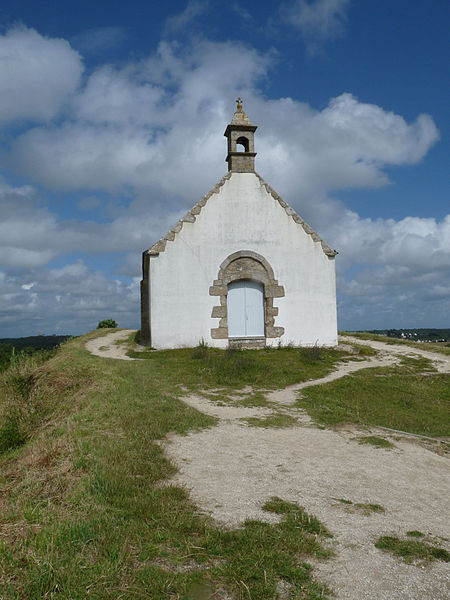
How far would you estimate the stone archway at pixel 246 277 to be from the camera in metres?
17.3

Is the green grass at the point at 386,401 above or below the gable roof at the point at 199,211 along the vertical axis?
below

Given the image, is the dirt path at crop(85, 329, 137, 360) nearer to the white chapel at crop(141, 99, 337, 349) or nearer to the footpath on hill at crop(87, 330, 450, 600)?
the white chapel at crop(141, 99, 337, 349)

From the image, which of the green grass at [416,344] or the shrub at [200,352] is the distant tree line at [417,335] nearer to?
the green grass at [416,344]

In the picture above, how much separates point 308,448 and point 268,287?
11080 millimetres

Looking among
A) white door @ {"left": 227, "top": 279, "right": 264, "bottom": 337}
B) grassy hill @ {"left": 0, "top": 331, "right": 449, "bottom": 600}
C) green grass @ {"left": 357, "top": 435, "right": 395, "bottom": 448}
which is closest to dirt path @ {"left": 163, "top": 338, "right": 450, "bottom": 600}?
green grass @ {"left": 357, "top": 435, "right": 395, "bottom": 448}

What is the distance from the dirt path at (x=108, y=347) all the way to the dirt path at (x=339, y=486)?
347 inches

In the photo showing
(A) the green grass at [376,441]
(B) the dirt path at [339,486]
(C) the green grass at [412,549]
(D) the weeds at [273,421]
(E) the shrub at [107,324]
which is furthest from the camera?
(E) the shrub at [107,324]

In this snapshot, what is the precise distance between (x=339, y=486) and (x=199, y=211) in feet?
44.0

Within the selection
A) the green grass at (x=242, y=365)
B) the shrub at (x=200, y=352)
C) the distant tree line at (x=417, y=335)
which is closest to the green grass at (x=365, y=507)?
the green grass at (x=242, y=365)

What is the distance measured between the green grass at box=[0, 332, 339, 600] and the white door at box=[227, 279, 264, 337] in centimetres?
1005

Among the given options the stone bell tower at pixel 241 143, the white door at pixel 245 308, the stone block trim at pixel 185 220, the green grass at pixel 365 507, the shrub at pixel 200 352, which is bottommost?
the green grass at pixel 365 507

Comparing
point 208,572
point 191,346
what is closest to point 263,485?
point 208,572

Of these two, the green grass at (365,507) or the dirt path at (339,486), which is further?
the green grass at (365,507)

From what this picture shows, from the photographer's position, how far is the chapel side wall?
55.8 feet
